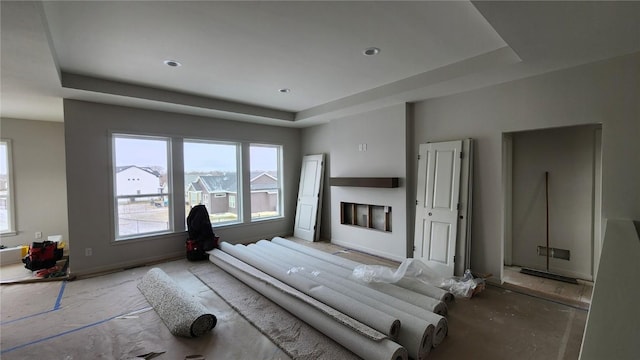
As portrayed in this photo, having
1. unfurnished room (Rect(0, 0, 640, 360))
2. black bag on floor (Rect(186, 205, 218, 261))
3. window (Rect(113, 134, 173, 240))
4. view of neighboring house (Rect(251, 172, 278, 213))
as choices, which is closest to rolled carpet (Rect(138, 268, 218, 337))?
unfurnished room (Rect(0, 0, 640, 360))

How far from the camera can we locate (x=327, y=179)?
21.0 feet

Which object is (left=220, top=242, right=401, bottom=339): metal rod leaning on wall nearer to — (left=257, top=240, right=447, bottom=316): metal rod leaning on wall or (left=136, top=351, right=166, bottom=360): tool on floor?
(left=257, top=240, right=447, bottom=316): metal rod leaning on wall

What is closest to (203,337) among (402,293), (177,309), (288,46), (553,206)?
(177,309)

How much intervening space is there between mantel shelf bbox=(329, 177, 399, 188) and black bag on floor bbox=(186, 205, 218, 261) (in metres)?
2.46

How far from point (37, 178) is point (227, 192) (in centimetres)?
344

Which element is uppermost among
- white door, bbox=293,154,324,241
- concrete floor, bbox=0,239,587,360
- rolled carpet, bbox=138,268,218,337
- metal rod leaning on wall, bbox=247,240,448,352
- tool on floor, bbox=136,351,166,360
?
white door, bbox=293,154,324,241

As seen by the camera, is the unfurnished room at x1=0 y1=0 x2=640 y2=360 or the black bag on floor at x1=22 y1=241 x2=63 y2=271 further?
the black bag on floor at x1=22 y1=241 x2=63 y2=271

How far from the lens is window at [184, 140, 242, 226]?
540 cm

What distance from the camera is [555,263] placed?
4.36 meters

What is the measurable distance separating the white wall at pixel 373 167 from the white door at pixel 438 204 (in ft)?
1.02

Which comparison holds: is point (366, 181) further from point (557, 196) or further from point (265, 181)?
point (557, 196)

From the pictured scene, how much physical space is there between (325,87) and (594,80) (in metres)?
3.10

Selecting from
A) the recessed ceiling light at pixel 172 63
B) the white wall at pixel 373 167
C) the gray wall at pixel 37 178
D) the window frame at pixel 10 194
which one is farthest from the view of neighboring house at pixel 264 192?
the window frame at pixel 10 194

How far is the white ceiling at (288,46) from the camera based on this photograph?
2.21 m
